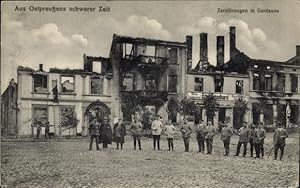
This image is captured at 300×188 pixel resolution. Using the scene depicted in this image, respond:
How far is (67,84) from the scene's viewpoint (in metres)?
5.91

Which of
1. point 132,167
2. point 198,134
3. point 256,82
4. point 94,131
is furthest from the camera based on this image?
point 256,82

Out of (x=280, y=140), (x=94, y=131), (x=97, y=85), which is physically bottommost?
(x=280, y=140)

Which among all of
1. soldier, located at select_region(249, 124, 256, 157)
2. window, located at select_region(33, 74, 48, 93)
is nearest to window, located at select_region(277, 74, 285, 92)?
soldier, located at select_region(249, 124, 256, 157)

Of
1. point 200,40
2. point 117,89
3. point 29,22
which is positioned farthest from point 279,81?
point 29,22

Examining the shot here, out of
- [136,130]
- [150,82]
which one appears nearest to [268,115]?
[150,82]

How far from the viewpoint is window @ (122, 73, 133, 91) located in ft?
19.5

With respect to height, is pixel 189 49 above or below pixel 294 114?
above

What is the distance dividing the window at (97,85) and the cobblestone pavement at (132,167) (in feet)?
2.11

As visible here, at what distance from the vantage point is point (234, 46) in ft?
19.2

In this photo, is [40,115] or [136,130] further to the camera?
[136,130]

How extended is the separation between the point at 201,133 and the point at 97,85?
1.48 m

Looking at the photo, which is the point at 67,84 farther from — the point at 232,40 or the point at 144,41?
the point at 232,40

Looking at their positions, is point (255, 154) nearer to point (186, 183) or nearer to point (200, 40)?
point (186, 183)

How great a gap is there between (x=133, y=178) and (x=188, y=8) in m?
2.18
